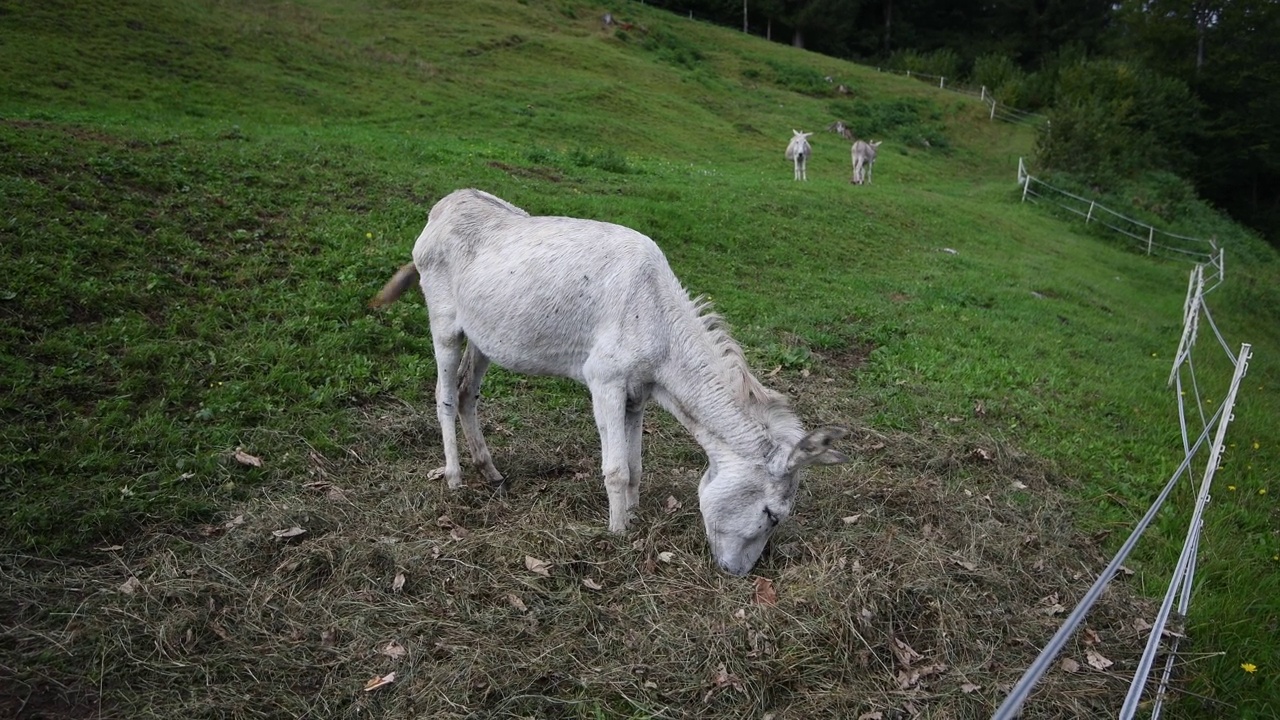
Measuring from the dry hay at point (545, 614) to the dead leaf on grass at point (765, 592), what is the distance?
1cm

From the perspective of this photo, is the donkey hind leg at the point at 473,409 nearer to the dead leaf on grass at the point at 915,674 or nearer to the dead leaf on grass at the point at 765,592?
the dead leaf on grass at the point at 765,592

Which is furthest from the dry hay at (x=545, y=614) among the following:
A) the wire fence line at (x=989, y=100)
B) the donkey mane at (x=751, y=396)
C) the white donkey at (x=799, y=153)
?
the wire fence line at (x=989, y=100)

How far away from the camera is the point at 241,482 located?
17.4ft

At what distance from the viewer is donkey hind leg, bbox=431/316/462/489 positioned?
5516mm

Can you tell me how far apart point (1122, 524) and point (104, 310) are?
28.9 feet

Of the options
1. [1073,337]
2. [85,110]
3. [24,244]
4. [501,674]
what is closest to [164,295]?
[24,244]

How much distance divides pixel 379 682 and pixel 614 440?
74.6 inches

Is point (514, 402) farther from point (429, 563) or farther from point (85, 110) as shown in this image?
point (85, 110)

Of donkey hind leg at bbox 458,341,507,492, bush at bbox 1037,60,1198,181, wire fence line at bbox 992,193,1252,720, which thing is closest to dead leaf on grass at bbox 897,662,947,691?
wire fence line at bbox 992,193,1252,720

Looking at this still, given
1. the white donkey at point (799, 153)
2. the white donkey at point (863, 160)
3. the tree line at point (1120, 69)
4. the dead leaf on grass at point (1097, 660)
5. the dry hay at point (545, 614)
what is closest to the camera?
the dry hay at point (545, 614)

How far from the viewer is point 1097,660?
13.4ft

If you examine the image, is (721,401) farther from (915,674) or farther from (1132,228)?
(1132,228)

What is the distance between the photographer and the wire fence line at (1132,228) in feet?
78.5

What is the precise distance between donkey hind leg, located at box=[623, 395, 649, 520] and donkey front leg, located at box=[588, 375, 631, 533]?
121mm
